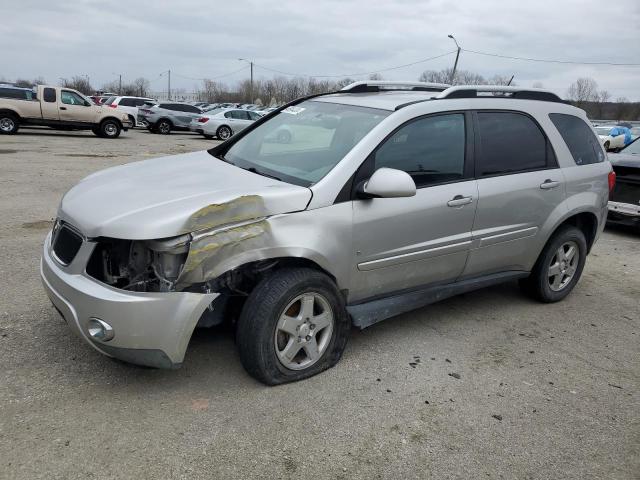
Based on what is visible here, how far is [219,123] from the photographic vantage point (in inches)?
941

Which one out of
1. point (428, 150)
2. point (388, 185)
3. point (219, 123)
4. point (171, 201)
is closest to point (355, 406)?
point (388, 185)

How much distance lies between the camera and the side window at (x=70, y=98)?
19188 millimetres

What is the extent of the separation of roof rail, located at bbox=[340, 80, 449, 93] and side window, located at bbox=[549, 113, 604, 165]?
1073 millimetres

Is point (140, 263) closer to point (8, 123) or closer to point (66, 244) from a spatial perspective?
point (66, 244)

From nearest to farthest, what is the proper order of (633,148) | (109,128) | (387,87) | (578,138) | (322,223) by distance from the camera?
(322,223)
(387,87)
(578,138)
(633,148)
(109,128)

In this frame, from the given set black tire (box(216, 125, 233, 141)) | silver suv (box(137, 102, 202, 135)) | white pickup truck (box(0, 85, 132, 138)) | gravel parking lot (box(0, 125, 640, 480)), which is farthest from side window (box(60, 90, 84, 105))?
gravel parking lot (box(0, 125, 640, 480))

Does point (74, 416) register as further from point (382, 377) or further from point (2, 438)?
point (382, 377)

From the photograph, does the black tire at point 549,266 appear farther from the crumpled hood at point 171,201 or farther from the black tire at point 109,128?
the black tire at point 109,128

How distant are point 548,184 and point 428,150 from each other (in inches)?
52.5

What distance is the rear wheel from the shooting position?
25.1 meters

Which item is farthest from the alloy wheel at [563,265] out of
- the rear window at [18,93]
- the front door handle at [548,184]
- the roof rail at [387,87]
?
the rear window at [18,93]

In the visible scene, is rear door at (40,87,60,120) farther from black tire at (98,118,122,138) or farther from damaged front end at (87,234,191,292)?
damaged front end at (87,234,191,292)

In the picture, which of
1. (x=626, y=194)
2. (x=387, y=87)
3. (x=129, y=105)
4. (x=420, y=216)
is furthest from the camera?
(x=129, y=105)

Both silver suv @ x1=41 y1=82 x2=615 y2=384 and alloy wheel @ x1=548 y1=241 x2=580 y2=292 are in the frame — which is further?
alloy wheel @ x1=548 y1=241 x2=580 y2=292
